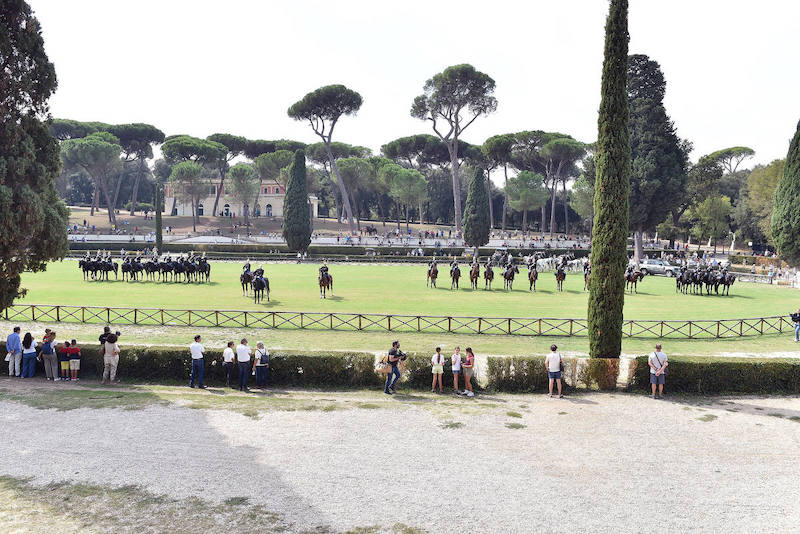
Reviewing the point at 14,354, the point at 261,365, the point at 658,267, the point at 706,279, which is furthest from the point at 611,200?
the point at 658,267

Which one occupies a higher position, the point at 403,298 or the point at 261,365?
the point at 403,298

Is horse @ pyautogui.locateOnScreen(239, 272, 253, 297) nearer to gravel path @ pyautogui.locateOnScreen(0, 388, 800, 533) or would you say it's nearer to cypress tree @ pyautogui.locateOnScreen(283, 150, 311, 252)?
gravel path @ pyautogui.locateOnScreen(0, 388, 800, 533)

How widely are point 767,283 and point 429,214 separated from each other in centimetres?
7360

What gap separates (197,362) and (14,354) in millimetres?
5149

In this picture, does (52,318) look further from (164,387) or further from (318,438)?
(318,438)

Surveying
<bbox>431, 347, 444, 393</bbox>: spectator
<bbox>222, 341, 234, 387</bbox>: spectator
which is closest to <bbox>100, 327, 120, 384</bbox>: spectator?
<bbox>222, 341, 234, 387</bbox>: spectator

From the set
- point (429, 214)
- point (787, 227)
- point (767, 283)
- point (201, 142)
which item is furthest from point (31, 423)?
point (429, 214)

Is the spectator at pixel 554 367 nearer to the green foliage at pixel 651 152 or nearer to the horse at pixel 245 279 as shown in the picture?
the horse at pixel 245 279

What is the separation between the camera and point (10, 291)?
1568cm

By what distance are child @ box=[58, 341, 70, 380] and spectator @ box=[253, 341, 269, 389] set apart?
5059mm

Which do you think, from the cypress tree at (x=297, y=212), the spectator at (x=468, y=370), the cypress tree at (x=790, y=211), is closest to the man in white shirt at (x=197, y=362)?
the spectator at (x=468, y=370)

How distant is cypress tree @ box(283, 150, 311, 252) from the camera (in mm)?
55375

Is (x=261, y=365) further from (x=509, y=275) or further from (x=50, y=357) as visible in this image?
(x=509, y=275)

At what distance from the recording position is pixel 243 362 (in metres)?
14.1
